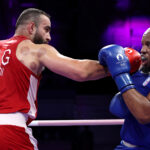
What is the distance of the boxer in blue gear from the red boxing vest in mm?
483

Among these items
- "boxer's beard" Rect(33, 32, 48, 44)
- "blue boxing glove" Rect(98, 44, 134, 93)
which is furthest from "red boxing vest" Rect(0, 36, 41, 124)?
"blue boxing glove" Rect(98, 44, 134, 93)

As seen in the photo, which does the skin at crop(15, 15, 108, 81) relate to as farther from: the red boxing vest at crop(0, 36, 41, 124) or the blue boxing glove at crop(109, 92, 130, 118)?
the blue boxing glove at crop(109, 92, 130, 118)

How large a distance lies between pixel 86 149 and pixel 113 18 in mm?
3203

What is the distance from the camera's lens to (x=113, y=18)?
6750 mm

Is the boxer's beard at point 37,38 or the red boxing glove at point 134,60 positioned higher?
the boxer's beard at point 37,38

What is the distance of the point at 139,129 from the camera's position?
1775 mm

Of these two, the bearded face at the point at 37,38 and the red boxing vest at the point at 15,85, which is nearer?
the red boxing vest at the point at 15,85

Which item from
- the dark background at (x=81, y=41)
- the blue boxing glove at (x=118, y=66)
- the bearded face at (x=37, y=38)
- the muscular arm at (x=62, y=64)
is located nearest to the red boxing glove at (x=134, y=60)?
the blue boxing glove at (x=118, y=66)

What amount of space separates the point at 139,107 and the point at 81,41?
5405 mm

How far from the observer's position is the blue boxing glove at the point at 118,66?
1678 millimetres

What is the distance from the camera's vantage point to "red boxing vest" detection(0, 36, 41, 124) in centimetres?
182

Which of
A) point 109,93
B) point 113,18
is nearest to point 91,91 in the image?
point 109,93

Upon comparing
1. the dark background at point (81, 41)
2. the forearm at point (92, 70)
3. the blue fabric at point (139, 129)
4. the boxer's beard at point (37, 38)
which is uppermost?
the boxer's beard at point (37, 38)

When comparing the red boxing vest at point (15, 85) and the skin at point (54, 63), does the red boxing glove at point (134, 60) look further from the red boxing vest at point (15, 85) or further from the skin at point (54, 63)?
the red boxing vest at point (15, 85)
